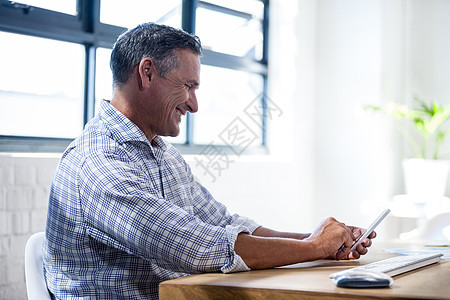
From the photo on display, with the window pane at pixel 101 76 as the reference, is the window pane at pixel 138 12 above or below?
above

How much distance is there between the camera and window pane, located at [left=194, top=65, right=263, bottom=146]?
→ 13.1 feet

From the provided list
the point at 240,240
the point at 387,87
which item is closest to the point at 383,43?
the point at 387,87

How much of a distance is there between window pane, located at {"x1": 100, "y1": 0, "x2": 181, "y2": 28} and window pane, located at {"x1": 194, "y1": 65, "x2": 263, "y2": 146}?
17.1 inches

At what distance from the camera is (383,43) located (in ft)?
14.3

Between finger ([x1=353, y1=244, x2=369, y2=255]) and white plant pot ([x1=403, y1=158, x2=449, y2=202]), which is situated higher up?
white plant pot ([x1=403, y1=158, x2=449, y2=202])

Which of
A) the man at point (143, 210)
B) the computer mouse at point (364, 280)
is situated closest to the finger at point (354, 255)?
the man at point (143, 210)

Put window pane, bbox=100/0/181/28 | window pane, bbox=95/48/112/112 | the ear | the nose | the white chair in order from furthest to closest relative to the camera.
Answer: window pane, bbox=100/0/181/28 < window pane, bbox=95/48/112/112 < the nose < the ear < the white chair

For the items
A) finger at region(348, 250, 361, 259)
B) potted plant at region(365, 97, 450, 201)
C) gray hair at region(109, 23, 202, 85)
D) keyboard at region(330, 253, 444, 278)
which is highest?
gray hair at region(109, 23, 202, 85)

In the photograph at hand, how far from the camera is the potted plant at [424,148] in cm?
402

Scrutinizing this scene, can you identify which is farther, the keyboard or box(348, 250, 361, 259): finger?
box(348, 250, 361, 259): finger

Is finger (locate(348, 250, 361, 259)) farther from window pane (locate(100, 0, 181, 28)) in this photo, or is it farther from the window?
window pane (locate(100, 0, 181, 28))

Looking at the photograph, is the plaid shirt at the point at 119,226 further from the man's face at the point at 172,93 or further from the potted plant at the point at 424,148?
the potted plant at the point at 424,148

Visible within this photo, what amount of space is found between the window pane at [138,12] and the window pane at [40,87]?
1.05 feet

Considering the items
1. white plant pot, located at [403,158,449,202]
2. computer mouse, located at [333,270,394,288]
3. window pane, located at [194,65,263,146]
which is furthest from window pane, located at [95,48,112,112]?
computer mouse, located at [333,270,394,288]
